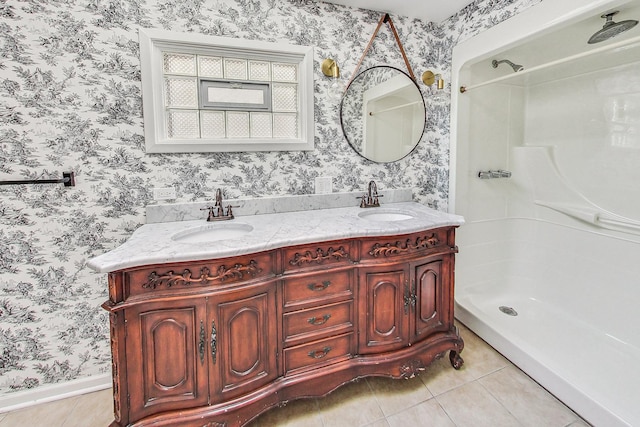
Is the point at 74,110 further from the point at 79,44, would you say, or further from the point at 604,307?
the point at 604,307

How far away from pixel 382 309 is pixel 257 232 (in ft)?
2.43

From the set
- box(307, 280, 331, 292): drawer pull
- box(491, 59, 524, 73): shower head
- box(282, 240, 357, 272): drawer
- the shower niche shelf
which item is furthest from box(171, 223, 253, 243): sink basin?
box(491, 59, 524, 73): shower head

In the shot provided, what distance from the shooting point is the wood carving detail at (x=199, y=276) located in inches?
45.9

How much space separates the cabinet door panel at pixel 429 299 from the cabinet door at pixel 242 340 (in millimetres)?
775

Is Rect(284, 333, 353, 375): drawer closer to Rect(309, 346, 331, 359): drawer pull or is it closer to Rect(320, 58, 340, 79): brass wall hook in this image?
Rect(309, 346, 331, 359): drawer pull

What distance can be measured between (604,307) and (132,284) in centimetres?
275

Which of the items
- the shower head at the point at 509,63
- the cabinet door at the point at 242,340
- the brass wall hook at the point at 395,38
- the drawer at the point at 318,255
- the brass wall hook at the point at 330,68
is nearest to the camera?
the cabinet door at the point at 242,340

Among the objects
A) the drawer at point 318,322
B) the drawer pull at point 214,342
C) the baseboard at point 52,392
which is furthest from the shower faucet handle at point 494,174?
the baseboard at point 52,392

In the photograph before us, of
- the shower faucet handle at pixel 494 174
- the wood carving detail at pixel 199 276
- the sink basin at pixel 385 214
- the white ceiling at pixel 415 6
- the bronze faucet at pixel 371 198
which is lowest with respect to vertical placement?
the wood carving detail at pixel 199 276

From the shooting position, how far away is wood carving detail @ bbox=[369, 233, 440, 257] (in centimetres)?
150

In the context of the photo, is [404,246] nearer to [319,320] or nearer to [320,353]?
[319,320]

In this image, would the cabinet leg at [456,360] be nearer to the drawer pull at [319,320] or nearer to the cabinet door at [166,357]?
the drawer pull at [319,320]

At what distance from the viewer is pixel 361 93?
6.70 ft

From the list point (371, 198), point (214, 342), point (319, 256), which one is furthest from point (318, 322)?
point (371, 198)
